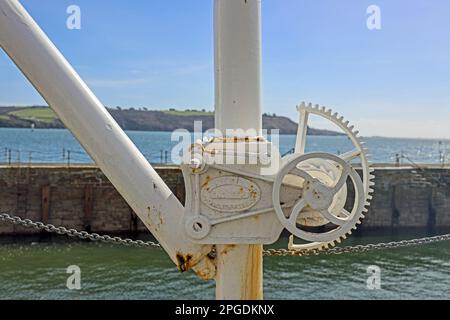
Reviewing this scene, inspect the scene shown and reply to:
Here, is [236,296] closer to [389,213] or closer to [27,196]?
[27,196]

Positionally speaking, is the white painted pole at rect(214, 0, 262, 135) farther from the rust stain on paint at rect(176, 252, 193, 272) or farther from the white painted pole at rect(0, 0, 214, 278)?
the rust stain on paint at rect(176, 252, 193, 272)

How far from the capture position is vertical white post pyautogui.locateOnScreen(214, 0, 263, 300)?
228 cm

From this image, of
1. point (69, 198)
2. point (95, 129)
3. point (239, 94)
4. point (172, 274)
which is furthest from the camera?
point (69, 198)

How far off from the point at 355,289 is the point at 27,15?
1356 cm

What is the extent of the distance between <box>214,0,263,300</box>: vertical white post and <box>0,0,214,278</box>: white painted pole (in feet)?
0.60

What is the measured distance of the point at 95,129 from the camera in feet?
7.25

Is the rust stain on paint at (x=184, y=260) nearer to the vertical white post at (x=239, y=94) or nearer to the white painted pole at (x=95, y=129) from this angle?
the white painted pole at (x=95, y=129)

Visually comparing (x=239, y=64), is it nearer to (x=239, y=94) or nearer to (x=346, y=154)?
(x=239, y=94)

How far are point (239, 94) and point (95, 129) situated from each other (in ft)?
2.54

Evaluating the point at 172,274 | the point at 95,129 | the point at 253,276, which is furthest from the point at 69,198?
the point at 253,276

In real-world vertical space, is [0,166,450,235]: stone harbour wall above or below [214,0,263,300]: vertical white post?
below

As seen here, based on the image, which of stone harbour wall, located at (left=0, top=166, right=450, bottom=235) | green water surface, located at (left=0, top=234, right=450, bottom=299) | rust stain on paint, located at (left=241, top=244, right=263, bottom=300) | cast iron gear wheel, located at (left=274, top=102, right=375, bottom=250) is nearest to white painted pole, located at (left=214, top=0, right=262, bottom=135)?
cast iron gear wheel, located at (left=274, top=102, right=375, bottom=250)

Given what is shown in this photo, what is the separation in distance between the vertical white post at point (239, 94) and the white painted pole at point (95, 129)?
0.60ft

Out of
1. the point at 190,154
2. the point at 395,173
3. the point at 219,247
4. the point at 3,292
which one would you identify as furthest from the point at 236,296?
the point at 395,173
